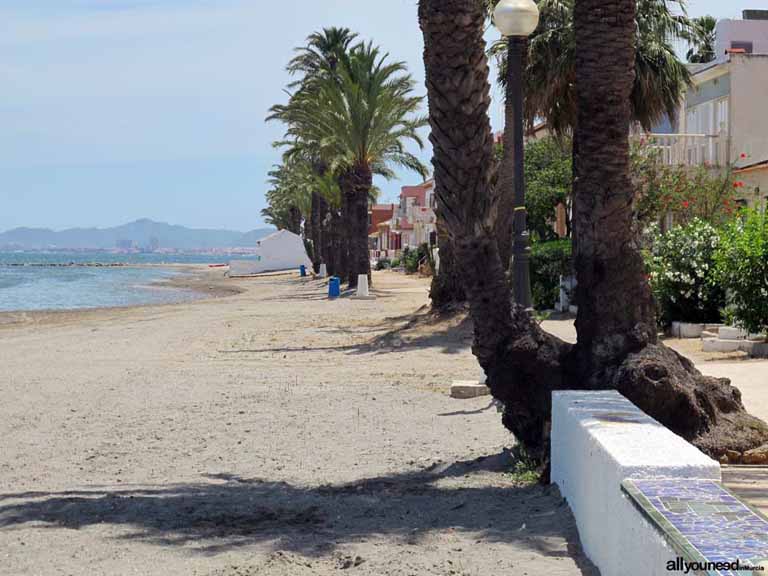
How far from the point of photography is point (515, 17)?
10578 mm

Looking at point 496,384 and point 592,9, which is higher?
point 592,9

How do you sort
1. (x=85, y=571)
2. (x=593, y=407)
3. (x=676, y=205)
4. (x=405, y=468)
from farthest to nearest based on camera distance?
(x=676, y=205)
(x=405, y=468)
(x=593, y=407)
(x=85, y=571)

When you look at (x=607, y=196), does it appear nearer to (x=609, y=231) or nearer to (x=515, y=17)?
(x=609, y=231)

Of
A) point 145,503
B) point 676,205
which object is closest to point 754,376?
point 145,503

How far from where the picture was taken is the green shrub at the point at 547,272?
2262 centimetres

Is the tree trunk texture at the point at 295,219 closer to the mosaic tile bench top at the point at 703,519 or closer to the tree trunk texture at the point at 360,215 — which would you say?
the tree trunk texture at the point at 360,215

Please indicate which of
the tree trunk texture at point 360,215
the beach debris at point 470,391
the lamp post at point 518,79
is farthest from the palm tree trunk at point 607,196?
the tree trunk texture at point 360,215

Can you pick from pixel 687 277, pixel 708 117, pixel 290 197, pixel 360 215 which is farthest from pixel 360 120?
pixel 290 197

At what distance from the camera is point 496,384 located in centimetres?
782

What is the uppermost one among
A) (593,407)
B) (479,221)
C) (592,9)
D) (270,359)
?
(592,9)

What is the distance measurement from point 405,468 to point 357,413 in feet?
9.31

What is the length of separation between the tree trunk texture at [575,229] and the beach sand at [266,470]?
2.89 feet

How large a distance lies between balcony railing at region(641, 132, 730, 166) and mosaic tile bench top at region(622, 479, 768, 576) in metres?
22.7

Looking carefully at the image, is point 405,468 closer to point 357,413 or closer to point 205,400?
point 357,413
